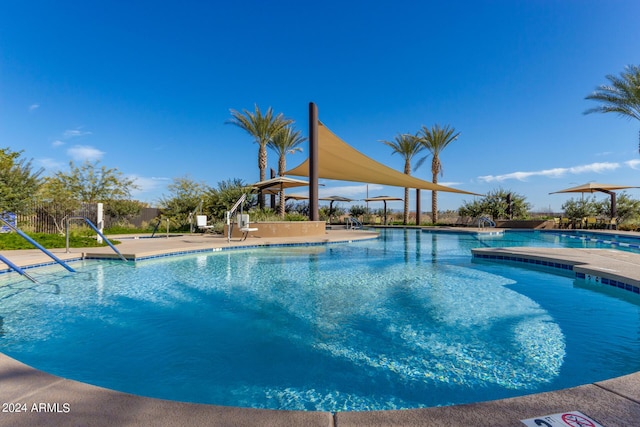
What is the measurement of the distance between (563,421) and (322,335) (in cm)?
220

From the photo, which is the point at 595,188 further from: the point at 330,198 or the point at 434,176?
the point at 330,198

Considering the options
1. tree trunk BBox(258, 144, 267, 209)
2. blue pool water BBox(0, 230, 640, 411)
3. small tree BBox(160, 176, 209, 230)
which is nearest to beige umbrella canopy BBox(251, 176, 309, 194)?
tree trunk BBox(258, 144, 267, 209)

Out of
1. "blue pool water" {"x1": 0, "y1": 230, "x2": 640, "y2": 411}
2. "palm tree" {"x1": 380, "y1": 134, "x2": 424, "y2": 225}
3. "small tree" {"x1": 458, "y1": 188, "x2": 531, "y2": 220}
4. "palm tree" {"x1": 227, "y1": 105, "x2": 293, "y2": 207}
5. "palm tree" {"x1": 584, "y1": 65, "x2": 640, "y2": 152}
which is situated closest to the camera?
"blue pool water" {"x1": 0, "y1": 230, "x2": 640, "y2": 411}

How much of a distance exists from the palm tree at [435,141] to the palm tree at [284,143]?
8.73 m

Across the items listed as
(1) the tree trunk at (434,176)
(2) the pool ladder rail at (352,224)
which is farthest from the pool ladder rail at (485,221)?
(2) the pool ladder rail at (352,224)

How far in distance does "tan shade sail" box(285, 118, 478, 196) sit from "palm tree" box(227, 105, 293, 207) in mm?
4969

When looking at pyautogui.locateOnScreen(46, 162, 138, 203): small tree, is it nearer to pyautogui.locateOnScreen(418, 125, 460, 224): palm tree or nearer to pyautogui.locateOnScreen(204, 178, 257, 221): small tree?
pyautogui.locateOnScreen(204, 178, 257, 221): small tree

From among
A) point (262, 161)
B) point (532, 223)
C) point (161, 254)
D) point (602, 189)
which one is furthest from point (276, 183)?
point (602, 189)

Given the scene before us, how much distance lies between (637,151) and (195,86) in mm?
24161

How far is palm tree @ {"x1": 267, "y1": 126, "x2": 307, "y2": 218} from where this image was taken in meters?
21.9

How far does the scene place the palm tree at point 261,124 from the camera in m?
20.0

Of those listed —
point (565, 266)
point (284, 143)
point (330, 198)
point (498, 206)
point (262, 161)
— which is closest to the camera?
point (565, 266)

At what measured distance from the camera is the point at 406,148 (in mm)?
24328

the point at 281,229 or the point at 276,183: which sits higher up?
the point at 276,183
